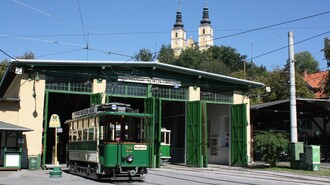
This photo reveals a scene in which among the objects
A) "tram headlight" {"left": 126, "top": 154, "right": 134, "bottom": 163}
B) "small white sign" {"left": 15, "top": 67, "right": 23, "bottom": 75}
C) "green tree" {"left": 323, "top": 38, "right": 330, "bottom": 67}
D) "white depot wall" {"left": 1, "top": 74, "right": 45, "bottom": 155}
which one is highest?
"green tree" {"left": 323, "top": 38, "right": 330, "bottom": 67}

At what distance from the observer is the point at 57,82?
28547 mm

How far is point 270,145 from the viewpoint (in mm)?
29047

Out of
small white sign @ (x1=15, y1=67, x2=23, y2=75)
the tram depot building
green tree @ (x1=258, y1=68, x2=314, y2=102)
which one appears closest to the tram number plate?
the tram depot building

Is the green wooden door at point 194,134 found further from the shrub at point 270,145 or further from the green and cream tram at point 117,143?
the green and cream tram at point 117,143

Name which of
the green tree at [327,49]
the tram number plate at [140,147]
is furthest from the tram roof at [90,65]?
the tram number plate at [140,147]

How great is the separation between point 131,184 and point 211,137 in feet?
71.0

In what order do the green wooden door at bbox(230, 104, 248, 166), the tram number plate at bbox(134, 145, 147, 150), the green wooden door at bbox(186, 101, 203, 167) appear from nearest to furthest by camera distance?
the tram number plate at bbox(134, 145, 147, 150) → the green wooden door at bbox(186, 101, 203, 167) → the green wooden door at bbox(230, 104, 248, 166)

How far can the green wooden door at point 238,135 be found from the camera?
32781 mm

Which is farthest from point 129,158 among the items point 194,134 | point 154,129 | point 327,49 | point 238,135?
point 327,49

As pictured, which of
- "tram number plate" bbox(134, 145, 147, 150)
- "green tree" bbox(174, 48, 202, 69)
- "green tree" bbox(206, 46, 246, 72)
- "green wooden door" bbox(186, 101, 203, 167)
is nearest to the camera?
"tram number plate" bbox(134, 145, 147, 150)

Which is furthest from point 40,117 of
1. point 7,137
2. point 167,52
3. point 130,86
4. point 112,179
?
point 167,52

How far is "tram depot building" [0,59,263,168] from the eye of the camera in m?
27.4

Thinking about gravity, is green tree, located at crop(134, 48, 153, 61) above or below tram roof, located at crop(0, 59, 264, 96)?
above

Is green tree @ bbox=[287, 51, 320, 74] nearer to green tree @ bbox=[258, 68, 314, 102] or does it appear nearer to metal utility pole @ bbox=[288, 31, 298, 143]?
green tree @ bbox=[258, 68, 314, 102]
